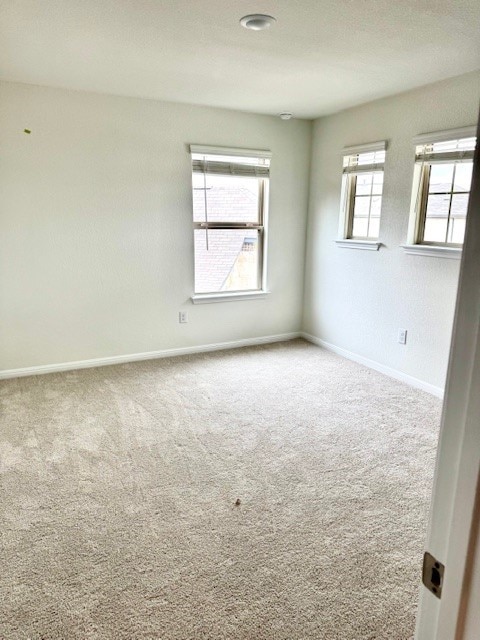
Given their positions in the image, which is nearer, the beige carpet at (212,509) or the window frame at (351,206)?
the beige carpet at (212,509)

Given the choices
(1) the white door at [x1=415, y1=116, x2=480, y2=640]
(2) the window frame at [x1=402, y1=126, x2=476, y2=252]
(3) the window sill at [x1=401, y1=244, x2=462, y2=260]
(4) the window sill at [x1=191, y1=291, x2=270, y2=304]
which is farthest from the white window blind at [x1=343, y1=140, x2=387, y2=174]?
Answer: (1) the white door at [x1=415, y1=116, x2=480, y2=640]

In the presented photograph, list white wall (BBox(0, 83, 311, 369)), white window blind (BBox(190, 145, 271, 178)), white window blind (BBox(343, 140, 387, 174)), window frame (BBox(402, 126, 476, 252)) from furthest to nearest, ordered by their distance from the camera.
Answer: white window blind (BBox(190, 145, 271, 178)) < white window blind (BBox(343, 140, 387, 174)) < white wall (BBox(0, 83, 311, 369)) < window frame (BBox(402, 126, 476, 252))

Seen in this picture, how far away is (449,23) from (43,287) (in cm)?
342

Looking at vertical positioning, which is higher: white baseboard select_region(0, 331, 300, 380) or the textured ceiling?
the textured ceiling

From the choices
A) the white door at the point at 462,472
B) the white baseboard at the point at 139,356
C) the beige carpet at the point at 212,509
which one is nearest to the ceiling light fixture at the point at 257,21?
the white door at the point at 462,472

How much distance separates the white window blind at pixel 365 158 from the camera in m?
3.82

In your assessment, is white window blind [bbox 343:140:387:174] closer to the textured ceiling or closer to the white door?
the textured ceiling

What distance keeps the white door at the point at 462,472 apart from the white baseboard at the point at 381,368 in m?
3.19

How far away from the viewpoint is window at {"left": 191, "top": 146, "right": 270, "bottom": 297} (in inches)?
168

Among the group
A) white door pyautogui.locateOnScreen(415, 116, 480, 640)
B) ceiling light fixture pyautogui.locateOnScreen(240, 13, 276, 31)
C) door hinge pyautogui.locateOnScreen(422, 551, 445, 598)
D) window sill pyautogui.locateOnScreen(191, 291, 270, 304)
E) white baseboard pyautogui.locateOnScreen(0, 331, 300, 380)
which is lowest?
white baseboard pyautogui.locateOnScreen(0, 331, 300, 380)

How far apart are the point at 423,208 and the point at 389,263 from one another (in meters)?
0.53

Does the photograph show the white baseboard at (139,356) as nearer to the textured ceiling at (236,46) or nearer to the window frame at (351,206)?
the window frame at (351,206)

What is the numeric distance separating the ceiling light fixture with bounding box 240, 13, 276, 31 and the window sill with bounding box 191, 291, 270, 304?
101 inches

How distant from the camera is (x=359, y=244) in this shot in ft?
13.5
